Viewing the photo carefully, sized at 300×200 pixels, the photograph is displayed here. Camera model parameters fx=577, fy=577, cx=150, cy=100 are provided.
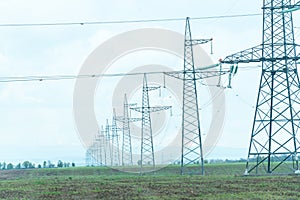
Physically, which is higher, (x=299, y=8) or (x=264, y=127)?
(x=299, y=8)

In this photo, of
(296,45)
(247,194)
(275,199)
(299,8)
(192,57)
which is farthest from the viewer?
(192,57)

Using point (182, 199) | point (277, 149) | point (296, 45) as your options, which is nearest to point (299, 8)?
point (296, 45)

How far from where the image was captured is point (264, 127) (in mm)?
46188

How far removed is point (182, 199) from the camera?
84.6 ft

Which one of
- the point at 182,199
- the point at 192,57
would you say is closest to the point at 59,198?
the point at 182,199

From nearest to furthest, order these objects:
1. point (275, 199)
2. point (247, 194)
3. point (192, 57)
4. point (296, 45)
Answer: point (275, 199), point (247, 194), point (296, 45), point (192, 57)

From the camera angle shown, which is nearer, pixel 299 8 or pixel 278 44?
pixel 299 8

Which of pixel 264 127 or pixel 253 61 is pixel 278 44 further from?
pixel 264 127

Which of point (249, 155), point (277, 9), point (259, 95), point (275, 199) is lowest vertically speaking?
point (275, 199)

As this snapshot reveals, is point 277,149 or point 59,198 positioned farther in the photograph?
point 277,149

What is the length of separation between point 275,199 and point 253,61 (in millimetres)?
25538

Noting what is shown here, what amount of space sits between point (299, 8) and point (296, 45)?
402cm

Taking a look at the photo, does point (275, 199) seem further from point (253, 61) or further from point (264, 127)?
point (253, 61)

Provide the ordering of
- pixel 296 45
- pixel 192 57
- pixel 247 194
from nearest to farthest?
pixel 247 194 < pixel 296 45 < pixel 192 57
